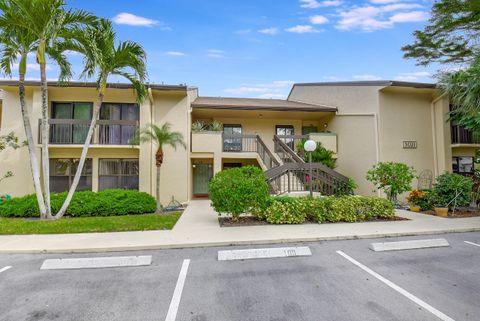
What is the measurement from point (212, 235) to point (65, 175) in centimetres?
1051

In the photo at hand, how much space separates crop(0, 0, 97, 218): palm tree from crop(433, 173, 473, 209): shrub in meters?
14.9

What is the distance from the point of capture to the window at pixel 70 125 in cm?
1173

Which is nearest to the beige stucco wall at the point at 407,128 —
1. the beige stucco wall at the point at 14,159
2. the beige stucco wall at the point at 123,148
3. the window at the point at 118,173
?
the beige stucco wall at the point at 123,148

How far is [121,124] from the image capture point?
1201cm

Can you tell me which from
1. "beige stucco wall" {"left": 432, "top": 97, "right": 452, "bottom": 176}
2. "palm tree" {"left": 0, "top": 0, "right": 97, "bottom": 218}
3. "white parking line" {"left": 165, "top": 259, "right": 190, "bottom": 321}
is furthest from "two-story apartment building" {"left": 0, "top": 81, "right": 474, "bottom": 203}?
"white parking line" {"left": 165, "top": 259, "right": 190, "bottom": 321}

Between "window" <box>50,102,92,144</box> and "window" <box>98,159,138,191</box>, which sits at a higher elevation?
"window" <box>50,102,92,144</box>

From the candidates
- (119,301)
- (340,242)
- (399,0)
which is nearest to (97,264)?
(119,301)

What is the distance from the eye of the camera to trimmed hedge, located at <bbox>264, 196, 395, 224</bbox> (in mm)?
7590

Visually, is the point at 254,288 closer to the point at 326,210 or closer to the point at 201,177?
the point at 326,210

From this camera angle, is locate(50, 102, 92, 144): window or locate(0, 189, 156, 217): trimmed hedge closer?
locate(0, 189, 156, 217): trimmed hedge

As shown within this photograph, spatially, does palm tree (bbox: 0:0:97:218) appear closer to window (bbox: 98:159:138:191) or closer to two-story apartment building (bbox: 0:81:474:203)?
two-story apartment building (bbox: 0:81:474:203)

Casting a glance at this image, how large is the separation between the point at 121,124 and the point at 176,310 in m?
11.1

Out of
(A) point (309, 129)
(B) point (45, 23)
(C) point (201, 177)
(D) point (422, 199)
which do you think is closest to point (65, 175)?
(C) point (201, 177)

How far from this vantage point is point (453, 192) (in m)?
9.25
